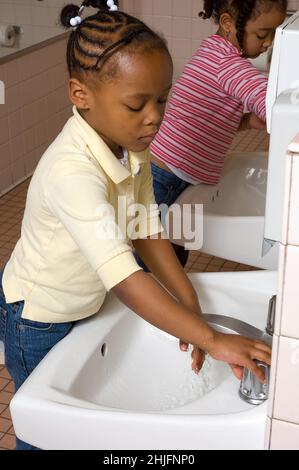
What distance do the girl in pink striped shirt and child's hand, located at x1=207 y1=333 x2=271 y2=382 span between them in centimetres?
69

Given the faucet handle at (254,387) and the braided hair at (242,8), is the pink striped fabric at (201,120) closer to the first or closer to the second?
the braided hair at (242,8)

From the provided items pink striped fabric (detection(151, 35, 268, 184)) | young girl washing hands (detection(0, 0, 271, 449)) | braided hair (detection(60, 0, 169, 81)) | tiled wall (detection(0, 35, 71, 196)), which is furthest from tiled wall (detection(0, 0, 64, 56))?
braided hair (detection(60, 0, 169, 81))

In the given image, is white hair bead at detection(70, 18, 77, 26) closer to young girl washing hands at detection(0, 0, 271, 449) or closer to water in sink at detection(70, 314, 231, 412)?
young girl washing hands at detection(0, 0, 271, 449)

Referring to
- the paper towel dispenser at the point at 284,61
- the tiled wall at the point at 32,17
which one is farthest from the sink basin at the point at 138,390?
the tiled wall at the point at 32,17

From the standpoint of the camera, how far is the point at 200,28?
3383 mm

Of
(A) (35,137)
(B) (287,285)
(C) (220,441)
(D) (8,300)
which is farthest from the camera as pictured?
(A) (35,137)

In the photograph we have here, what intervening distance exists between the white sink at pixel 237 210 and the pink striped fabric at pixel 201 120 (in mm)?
47

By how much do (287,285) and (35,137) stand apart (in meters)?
2.37

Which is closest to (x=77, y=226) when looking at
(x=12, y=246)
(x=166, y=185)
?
(x=166, y=185)

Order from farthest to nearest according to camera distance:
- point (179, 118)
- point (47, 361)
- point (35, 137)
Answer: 1. point (35, 137)
2. point (179, 118)
3. point (47, 361)

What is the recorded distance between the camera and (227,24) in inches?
57.7

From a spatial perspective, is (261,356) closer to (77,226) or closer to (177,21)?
(77,226)
